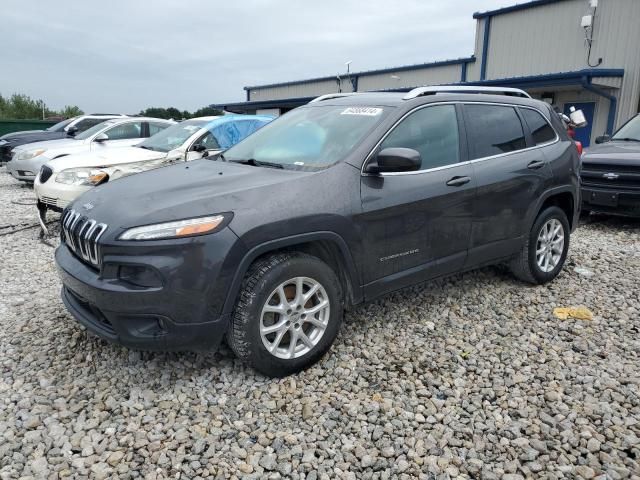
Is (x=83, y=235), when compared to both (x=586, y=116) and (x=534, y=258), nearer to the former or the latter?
(x=534, y=258)

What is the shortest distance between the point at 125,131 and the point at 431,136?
29.0ft

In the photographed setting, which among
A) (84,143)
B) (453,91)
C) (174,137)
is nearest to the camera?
(453,91)

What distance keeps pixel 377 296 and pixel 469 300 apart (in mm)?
1327

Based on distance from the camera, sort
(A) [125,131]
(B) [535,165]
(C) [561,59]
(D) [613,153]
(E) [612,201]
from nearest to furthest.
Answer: (B) [535,165] < (E) [612,201] < (D) [613,153] < (A) [125,131] < (C) [561,59]

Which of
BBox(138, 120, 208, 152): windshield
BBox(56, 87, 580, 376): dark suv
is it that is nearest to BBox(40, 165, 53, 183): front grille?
BBox(138, 120, 208, 152): windshield

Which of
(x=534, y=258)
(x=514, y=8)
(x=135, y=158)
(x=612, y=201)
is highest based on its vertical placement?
(x=514, y=8)

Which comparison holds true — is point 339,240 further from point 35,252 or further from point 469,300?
point 35,252

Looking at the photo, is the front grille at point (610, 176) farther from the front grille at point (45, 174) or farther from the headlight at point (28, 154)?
the headlight at point (28, 154)

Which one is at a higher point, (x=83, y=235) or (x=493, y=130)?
(x=493, y=130)

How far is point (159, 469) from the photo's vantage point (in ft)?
8.09

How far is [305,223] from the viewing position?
3.07 metres

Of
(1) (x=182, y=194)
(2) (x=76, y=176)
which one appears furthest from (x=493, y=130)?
(2) (x=76, y=176)

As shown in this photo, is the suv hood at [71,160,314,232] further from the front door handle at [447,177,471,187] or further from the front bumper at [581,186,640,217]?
the front bumper at [581,186,640,217]

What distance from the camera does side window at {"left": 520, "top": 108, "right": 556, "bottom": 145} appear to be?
4641 millimetres
